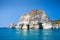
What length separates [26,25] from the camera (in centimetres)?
3622

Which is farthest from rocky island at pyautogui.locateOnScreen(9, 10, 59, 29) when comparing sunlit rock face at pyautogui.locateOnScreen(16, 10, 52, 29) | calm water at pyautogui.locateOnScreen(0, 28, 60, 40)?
calm water at pyautogui.locateOnScreen(0, 28, 60, 40)

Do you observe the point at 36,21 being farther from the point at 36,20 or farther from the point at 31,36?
the point at 31,36

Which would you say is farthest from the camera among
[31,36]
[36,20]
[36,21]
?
[36,20]

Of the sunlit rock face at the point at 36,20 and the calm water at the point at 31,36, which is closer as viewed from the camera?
the calm water at the point at 31,36

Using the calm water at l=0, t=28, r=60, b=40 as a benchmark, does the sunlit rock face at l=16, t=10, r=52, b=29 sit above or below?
above

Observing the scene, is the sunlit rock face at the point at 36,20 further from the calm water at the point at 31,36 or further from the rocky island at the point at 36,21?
the calm water at the point at 31,36

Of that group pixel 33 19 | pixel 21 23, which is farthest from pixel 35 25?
pixel 21 23

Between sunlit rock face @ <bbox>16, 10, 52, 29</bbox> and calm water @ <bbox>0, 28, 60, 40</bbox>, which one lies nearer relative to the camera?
calm water @ <bbox>0, 28, 60, 40</bbox>

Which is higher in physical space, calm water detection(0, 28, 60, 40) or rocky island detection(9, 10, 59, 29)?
rocky island detection(9, 10, 59, 29)

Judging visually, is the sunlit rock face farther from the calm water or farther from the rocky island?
the calm water

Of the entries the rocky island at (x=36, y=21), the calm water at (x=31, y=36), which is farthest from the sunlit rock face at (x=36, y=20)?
the calm water at (x=31, y=36)

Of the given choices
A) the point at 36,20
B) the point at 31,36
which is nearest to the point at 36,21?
the point at 36,20

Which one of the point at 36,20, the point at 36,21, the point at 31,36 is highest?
the point at 36,20

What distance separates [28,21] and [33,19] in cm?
124
